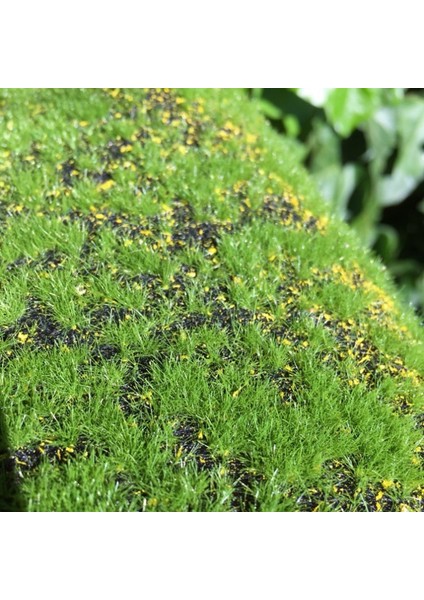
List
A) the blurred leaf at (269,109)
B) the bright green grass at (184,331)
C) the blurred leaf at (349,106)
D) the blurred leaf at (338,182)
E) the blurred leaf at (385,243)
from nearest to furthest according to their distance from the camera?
the bright green grass at (184,331) → the blurred leaf at (349,106) → the blurred leaf at (269,109) → the blurred leaf at (338,182) → the blurred leaf at (385,243)

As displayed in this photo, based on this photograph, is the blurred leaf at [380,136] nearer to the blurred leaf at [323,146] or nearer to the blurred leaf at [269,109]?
the blurred leaf at [323,146]

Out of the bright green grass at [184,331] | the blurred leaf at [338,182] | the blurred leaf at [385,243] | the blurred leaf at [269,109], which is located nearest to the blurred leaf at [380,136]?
the blurred leaf at [338,182]

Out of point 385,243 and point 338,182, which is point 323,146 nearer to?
point 338,182

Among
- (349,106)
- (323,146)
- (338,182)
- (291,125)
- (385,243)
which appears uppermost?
(349,106)

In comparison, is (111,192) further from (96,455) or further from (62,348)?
(96,455)

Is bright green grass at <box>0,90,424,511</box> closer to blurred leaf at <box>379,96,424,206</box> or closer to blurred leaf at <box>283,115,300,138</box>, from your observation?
blurred leaf at <box>283,115,300,138</box>

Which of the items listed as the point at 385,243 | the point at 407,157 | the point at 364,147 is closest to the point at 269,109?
the point at 364,147
